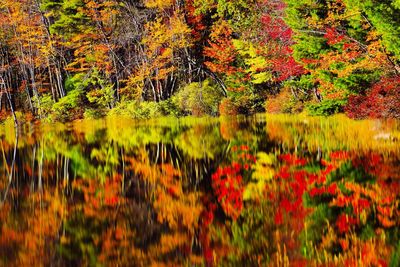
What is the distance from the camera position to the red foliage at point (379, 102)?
711 inches

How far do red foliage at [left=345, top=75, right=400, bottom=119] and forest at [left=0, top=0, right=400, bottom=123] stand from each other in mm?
798

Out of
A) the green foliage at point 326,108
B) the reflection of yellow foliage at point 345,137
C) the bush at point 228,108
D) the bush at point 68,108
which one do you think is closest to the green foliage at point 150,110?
the bush at point 228,108

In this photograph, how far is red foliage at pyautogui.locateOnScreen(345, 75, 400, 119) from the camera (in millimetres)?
18064

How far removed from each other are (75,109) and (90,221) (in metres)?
32.3

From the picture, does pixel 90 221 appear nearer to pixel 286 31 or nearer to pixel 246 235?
pixel 246 235

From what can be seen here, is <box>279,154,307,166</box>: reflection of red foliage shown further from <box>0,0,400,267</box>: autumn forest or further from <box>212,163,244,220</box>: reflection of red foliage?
<box>212,163,244,220</box>: reflection of red foliage

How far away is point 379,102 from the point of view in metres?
18.7

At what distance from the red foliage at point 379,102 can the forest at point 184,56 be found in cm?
80

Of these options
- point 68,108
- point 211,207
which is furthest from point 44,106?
point 211,207

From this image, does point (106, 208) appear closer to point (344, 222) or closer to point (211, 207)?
point (211, 207)

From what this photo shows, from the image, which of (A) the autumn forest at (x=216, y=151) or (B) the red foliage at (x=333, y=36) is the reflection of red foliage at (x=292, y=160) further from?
(B) the red foliage at (x=333, y=36)

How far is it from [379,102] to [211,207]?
1443 cm

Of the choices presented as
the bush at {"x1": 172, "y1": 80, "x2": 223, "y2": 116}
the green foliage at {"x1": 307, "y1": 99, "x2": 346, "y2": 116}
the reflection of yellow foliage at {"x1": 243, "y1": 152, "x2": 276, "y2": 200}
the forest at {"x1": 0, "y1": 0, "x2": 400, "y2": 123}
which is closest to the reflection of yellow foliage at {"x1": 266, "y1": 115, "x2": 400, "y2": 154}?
the reflection of yellow foliage at {"x1": 243, "y1": 152, "x2": 276, "y2": 200}

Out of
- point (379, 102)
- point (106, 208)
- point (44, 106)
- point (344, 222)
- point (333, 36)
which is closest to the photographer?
point (344, 222)
